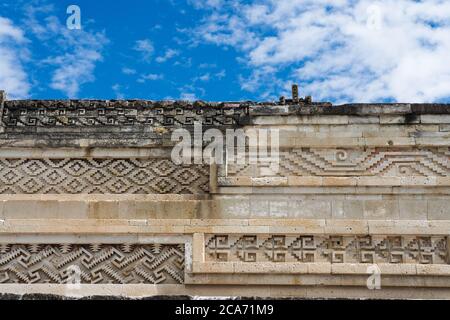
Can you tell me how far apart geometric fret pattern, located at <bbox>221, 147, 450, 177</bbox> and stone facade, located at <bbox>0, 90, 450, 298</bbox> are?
0.01 meters

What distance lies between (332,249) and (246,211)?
93 cm

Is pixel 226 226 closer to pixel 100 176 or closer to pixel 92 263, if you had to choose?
pixel 92 263

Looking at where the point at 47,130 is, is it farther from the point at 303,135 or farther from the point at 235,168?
the point at 303,135

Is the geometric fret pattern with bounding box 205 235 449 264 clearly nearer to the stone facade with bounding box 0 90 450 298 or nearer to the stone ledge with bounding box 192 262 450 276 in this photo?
the stone facade with bounding box 0 90 450 298

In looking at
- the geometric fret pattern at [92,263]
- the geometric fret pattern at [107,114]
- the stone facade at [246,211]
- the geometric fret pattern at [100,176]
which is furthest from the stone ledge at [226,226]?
the geometric fret pattern at [107,114]

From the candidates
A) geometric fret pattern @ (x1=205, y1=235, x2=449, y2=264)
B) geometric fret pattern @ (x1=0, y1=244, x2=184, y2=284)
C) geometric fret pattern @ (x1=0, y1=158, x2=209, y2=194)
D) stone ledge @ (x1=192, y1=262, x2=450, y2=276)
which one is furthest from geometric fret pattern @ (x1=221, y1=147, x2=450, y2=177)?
geometric fret pattern @ (x1=0, y1=244, x2=184, y2=284)

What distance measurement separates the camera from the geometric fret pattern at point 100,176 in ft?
21.8

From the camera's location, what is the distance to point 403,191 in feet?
20.9

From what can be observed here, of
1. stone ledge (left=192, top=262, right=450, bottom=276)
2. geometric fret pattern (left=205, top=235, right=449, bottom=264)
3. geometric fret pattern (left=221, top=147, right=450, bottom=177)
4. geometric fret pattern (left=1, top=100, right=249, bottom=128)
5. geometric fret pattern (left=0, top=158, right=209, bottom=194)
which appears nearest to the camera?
stone ledge (left=192, top=262, right=450, bottom=276)

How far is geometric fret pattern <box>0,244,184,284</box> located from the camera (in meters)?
6.21

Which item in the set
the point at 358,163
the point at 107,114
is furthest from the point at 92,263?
the point at 358,163

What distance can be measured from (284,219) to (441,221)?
1.54 m

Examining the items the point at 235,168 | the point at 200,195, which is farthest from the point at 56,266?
the point at 235,168
